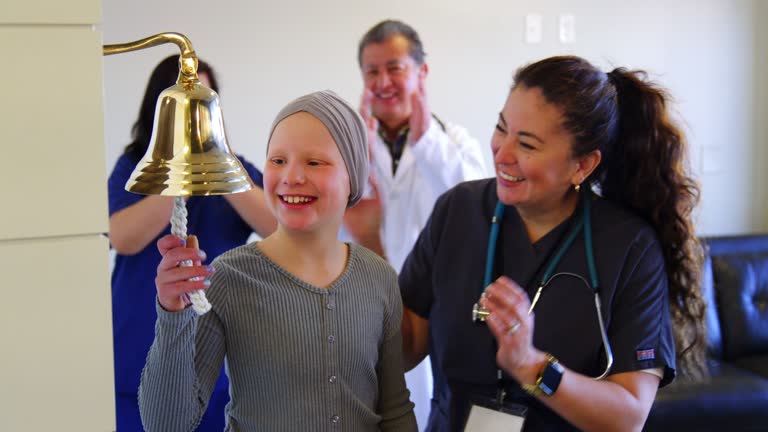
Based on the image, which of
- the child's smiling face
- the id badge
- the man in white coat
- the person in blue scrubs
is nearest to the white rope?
the child's smiling face

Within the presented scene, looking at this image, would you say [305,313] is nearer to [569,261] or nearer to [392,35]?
[569,261]

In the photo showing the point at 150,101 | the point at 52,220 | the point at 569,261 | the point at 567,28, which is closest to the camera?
the point at 52,220

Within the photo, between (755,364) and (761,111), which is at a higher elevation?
(761,111)

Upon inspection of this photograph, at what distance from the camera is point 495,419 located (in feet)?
4.90

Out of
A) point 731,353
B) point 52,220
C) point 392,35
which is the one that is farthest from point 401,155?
point 52,220

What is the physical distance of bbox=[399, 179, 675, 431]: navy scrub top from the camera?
152cm

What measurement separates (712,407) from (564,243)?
1702 millimetres

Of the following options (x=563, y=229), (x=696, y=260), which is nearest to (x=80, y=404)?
(x=563, y=229)

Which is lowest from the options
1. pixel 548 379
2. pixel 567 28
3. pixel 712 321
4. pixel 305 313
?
pixel 712 321

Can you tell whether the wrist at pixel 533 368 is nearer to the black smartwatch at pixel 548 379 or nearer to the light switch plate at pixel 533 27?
the black smartwatch at pixel 548 379

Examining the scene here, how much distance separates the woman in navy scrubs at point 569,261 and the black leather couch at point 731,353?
134cm

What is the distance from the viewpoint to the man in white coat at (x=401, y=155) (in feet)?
8.41

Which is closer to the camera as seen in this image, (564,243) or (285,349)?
(285,349)

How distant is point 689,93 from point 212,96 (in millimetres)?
3543
